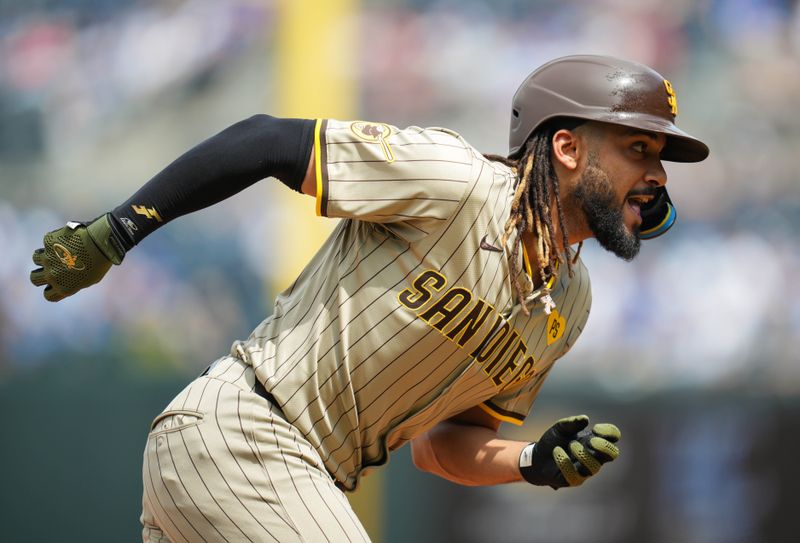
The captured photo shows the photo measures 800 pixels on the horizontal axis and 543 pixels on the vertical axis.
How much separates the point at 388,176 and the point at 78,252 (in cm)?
68

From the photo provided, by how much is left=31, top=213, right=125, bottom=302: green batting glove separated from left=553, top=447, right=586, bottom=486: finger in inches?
43.9

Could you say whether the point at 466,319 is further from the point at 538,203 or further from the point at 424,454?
the point at 424,454

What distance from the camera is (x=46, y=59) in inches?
252

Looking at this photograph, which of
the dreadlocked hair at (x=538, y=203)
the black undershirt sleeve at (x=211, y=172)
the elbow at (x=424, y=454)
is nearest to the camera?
the black undershirt sleeve at (x=211, y=172)

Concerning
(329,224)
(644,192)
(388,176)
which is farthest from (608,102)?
(329,224)

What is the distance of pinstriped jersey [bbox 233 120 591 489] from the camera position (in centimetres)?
236

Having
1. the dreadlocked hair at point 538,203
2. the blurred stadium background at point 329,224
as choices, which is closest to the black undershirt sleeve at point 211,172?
the dreadlocked hair at point 538,203

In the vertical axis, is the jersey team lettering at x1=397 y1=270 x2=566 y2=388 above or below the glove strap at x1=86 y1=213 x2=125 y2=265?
below

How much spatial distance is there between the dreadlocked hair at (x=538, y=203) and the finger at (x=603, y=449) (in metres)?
0.34

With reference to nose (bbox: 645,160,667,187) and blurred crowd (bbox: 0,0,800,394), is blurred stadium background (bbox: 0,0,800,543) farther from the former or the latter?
nose (bbox: 645,160,667,187)

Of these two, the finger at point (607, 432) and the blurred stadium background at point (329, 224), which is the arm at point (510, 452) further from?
the blurred stadium background at point (329, 224)

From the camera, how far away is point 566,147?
2.66 m

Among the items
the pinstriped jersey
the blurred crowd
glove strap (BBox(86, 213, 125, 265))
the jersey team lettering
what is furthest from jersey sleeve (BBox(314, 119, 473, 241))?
the blurred crowd

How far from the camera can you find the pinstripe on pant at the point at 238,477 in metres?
2.34
